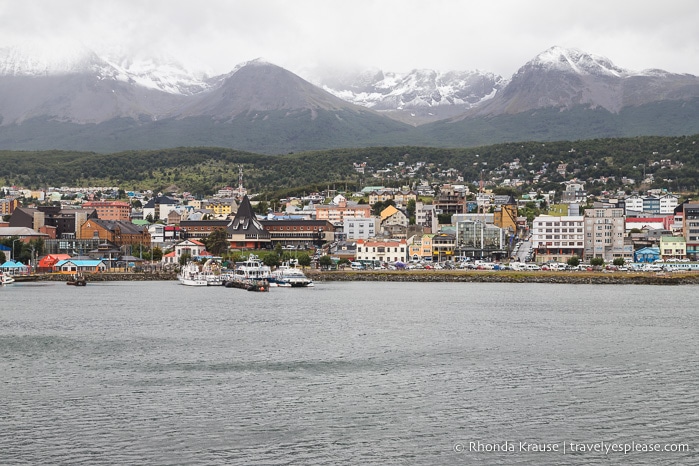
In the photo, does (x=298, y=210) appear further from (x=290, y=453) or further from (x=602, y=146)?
(x=290, y=453)

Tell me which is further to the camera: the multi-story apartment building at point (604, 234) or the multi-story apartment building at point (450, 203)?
the multi-story apartment building at point (450, 203)

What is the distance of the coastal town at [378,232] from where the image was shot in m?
85.4

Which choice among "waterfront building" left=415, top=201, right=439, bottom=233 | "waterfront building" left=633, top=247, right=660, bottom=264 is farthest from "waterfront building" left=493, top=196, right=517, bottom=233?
"waterfront building" left=633, top=247, right=660, bottom=264

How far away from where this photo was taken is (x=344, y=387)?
22.8m

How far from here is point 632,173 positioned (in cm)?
13825

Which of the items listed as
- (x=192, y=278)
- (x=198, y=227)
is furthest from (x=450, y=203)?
(x=192, y=278)

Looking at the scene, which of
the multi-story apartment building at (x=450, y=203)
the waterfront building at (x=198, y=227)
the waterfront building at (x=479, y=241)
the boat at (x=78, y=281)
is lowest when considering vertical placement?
the boat at (x=78, y=281)

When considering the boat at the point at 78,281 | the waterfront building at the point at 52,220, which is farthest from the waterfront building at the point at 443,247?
the waterfront building at the point at 52,220

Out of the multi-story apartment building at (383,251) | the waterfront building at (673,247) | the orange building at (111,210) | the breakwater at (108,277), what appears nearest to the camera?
the breakwater at (108,277)

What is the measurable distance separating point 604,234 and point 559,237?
4006 millimetres

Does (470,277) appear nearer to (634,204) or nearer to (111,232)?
(111,232)

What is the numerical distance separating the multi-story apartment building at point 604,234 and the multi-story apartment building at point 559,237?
619 millimetres

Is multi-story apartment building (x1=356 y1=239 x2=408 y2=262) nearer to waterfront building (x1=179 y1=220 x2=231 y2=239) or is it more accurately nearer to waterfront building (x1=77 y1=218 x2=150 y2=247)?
waterfront building (x1=179 y1=220 x2=231 y2=239)

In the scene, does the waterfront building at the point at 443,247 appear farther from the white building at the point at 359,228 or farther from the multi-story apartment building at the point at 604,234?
the multi-story apartment building at the point at 604,234
